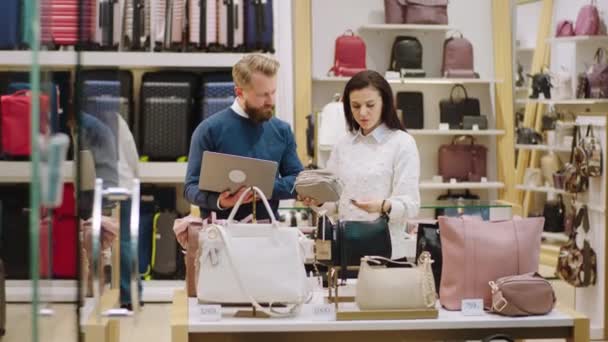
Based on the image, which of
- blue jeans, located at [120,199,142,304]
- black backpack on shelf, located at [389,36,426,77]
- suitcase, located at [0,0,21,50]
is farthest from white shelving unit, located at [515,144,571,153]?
suitcase, located at [0,0,21,50]

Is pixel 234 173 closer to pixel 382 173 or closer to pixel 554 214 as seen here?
pixel 382 173

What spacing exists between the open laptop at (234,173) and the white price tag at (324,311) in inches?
20.6

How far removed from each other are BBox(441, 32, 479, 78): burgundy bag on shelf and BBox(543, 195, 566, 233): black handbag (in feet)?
5.14

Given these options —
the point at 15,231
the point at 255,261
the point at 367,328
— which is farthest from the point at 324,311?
the point at 15,231

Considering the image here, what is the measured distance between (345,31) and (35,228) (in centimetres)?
652

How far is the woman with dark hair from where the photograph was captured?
139 inches

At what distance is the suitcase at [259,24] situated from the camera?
22.0ft

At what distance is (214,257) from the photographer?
2.89m

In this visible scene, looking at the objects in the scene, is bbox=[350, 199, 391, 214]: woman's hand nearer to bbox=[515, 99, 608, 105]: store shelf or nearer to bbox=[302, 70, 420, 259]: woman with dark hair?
bbox=[302, 70, 420, 259]: woman with dark hair

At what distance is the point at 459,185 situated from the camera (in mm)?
7703

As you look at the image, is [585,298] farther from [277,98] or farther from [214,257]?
[214,257]

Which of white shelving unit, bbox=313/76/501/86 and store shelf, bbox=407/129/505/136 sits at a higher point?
white shelving unit, bbox=313/76/501/86

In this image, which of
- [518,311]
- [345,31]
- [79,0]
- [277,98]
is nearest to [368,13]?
[345,31]

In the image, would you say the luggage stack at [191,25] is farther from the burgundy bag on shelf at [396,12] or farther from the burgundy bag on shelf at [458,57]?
the burgundy bag on shelf at [458,57]
